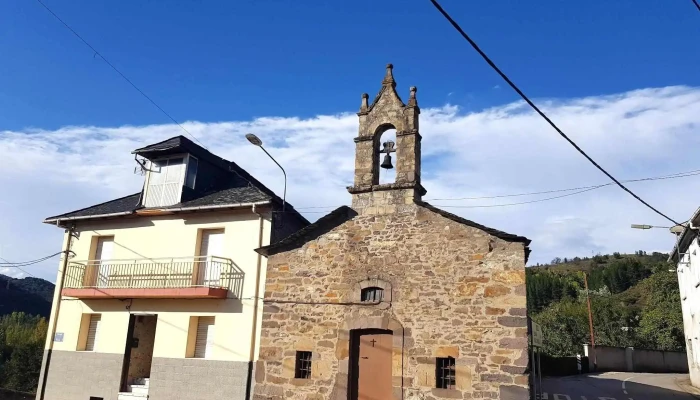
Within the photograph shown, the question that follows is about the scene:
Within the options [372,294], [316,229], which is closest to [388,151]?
[316,229]

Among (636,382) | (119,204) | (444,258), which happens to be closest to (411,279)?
(444,258)

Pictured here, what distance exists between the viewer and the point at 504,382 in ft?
34.9

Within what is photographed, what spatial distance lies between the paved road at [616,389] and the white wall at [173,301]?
1119cm

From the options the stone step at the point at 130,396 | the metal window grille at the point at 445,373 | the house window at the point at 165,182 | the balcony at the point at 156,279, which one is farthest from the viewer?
the house window at the point at 165,182

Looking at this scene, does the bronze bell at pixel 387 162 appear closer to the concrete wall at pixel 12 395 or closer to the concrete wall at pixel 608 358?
the concrete wall at pixel 12 395

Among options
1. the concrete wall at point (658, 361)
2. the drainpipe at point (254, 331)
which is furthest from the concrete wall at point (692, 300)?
the drainpipe at point (254, 331)

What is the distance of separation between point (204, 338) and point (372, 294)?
589 centimetres

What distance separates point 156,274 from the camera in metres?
16.1

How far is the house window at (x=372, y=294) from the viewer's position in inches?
487

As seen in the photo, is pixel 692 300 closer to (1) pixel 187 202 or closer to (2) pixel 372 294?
(2) pixel 372 294

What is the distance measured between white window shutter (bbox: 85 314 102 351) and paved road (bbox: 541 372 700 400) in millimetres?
15023

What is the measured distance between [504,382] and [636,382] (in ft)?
64.4

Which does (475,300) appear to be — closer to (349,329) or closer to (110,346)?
(349,329)

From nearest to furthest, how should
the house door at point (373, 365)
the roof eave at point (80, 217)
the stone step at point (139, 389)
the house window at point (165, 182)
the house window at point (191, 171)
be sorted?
the house door at point (373, 365), the stone step at point (139, 389), the roof eave at point (80, 217), the house window at point (165, 182), the house window at point (191, 171)
